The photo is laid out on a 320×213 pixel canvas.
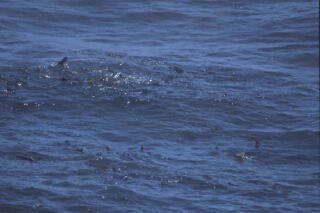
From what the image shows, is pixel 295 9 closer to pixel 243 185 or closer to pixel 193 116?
pixel 193 116

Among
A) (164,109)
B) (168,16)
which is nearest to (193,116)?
(164,109)

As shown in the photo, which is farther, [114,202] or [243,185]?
[243,185]

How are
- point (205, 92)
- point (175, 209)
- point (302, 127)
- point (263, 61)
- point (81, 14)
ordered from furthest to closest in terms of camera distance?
point (81, 14)
point (263, 61)
point (205, 92)
point (302, 127)
point (175, 209)

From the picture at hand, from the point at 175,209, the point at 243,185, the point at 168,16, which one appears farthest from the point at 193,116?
the point at 168,16

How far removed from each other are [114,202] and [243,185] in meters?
1.83

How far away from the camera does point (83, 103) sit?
40.2ft

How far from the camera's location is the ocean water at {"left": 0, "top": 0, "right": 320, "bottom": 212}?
9.03 meters

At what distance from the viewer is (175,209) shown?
8617mm

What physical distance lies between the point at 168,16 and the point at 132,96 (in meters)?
6.55

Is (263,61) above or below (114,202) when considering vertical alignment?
above

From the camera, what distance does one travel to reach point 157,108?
12328 mm

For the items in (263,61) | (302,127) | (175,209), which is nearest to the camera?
(175,209)

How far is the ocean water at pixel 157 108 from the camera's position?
9.03 meters

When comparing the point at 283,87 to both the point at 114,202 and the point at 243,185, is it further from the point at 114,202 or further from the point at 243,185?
the point at 114,202
